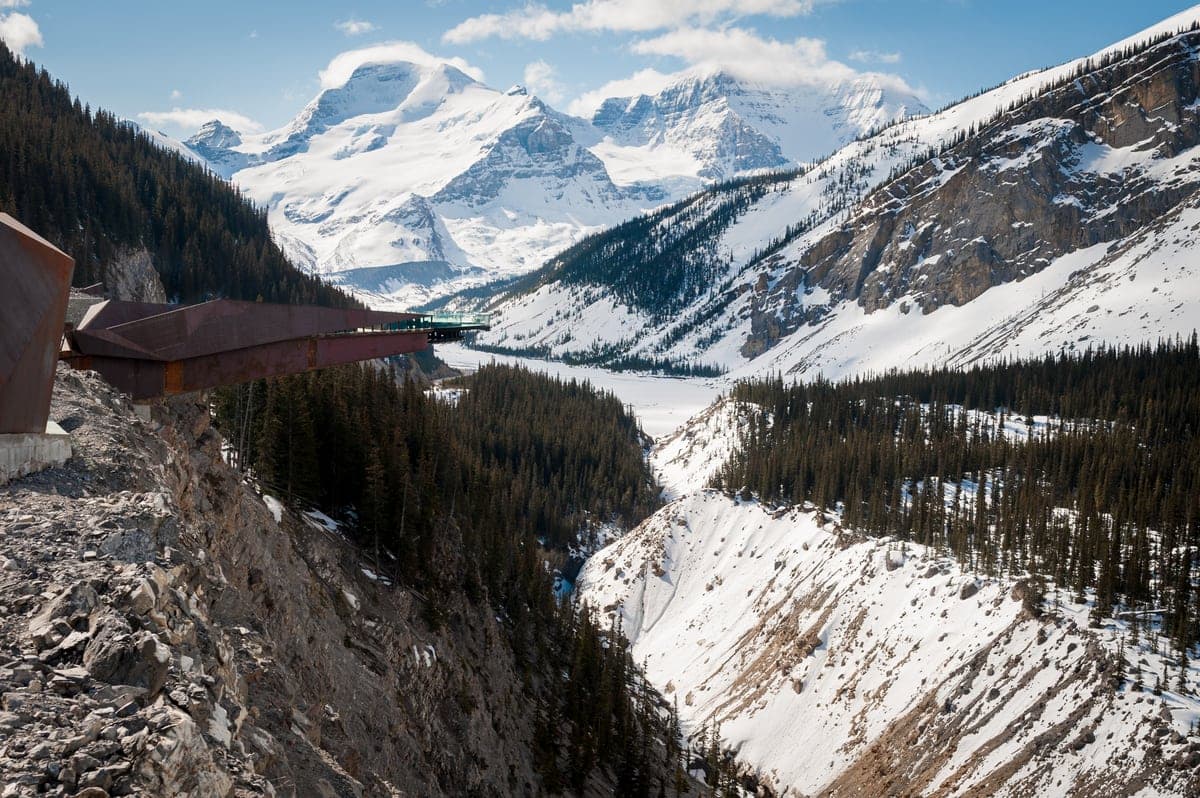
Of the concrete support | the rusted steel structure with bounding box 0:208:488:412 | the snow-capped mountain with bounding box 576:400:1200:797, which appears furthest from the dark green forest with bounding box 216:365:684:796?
the concrete support

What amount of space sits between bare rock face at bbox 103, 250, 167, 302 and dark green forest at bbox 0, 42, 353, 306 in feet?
3.68

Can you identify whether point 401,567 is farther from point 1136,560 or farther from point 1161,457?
point 1161,457

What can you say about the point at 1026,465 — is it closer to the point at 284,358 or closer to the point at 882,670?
the point at 882,670

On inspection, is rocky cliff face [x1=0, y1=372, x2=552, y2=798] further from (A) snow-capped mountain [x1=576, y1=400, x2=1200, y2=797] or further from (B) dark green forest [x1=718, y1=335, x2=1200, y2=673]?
(B) dark green forest [x1=718, y1=335, x2=1200, y2=673]

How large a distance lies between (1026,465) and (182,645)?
95730 millimetres

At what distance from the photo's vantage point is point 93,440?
41.3 feet

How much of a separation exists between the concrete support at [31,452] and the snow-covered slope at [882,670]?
1869 inches

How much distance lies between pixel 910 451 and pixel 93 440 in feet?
318

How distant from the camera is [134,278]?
3489 inches

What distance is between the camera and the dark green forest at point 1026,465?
57812mm

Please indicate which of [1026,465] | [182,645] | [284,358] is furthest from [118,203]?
[1026,465]

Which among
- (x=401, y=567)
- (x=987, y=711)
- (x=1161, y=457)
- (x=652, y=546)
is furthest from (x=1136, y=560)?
(x=652, y=546)

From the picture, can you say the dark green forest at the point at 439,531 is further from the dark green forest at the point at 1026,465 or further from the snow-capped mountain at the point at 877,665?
the dark green forest at the point at 1026,465

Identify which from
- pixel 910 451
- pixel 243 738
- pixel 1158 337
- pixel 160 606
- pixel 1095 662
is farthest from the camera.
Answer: pixel 1158 337
